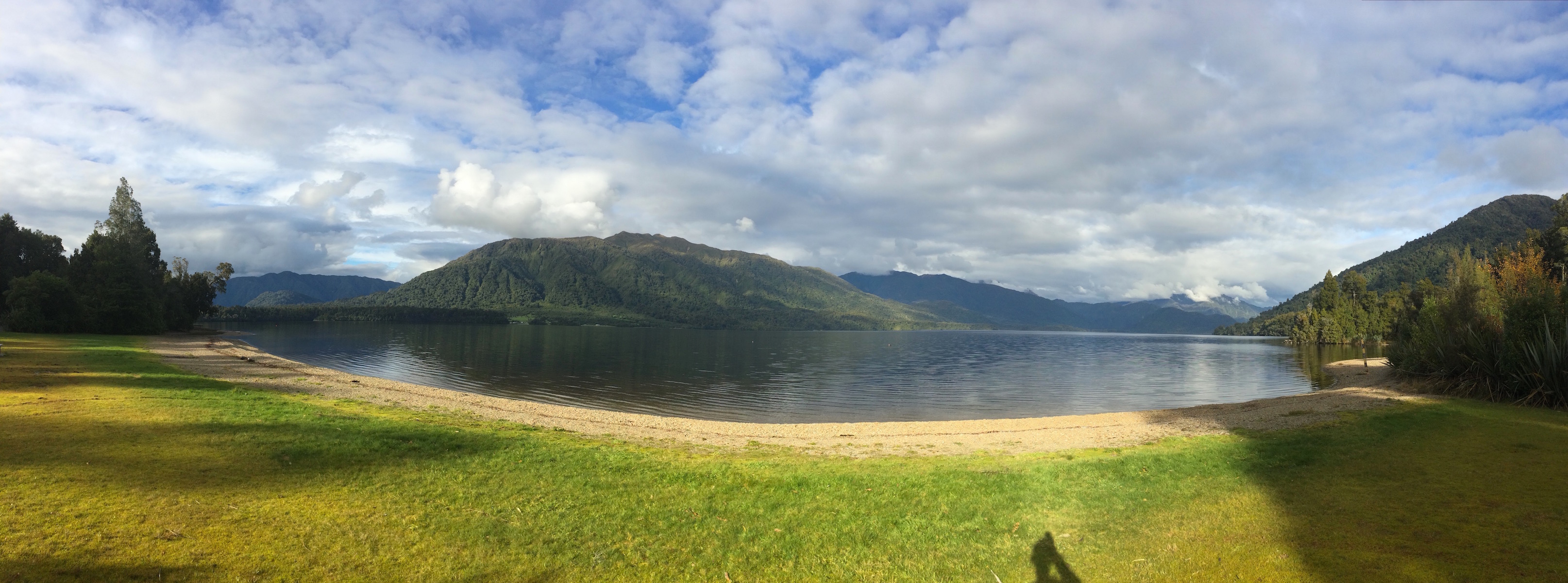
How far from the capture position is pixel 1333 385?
157 ft

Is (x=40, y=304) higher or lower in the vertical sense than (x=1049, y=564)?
higher

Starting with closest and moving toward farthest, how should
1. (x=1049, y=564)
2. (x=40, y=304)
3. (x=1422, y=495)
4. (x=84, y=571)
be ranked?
(x=84, y=571) → (x=1049, y=564) → (x=1422, y=495) → (x=40, y=304)

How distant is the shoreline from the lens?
68.6 ft

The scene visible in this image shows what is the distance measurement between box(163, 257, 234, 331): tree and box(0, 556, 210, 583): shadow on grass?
105 meters

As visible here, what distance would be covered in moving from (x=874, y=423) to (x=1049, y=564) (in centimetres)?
2101

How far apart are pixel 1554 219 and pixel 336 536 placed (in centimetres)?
9715

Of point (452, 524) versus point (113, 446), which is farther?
point (113, 446)

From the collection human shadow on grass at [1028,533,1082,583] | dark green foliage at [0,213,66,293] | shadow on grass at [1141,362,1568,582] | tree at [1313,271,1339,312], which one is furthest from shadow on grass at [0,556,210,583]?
tree at [1313,271,1339,312]

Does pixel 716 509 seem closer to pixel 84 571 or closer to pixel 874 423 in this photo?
pixel 84 571

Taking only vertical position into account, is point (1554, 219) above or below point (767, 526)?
above

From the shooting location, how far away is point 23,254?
75875 millimetres

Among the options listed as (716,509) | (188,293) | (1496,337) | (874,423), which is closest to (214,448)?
(716,509)

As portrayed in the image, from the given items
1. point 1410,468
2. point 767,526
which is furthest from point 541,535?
point 1410,468

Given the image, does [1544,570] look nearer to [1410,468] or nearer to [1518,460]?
[1410,468]
